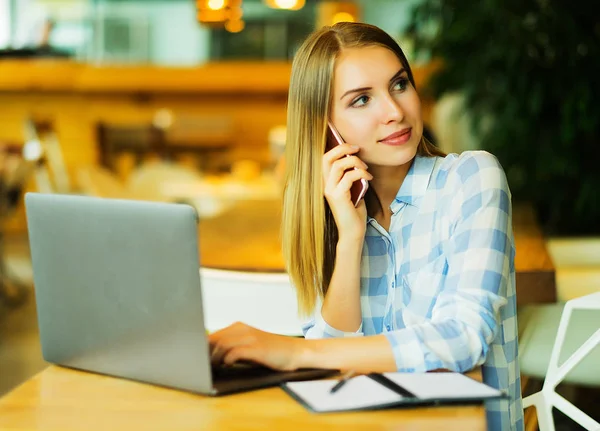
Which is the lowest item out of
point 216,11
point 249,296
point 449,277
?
point 249,296

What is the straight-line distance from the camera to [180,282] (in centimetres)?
117

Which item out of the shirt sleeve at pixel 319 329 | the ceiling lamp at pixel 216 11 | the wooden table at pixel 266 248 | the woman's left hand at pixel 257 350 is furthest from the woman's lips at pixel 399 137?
the ceiling lamp at pixel 216 11

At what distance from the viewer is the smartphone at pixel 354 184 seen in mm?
1604

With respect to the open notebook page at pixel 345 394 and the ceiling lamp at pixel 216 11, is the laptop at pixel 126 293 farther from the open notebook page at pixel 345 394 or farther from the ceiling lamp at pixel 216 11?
the ceiling lamp at pixel 216 11

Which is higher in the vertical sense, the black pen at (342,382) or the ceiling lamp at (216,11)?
the ceiling lamp at (216,11)

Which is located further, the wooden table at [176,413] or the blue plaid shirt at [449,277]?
the blue plaid shirt at [449,277]

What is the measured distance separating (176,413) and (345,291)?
0.53 meters

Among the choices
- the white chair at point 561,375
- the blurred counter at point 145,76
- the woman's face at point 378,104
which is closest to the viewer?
the woman's face at point 378,104

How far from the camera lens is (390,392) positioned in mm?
1182

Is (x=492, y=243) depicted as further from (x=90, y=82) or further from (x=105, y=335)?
(x=90, y=82)

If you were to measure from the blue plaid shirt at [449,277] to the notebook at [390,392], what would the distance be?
5cm

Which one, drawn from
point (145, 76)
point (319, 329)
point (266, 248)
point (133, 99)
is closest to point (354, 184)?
point (319, 329)

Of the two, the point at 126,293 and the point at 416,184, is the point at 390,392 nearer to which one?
the point at 126,293

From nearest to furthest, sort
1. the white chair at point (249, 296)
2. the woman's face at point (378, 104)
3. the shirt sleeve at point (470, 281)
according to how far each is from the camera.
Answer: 1. the shirt sleeve at point (470, 281)
2. the woman's face at point (378, 104)
3. the white chair at point (249, 296)
